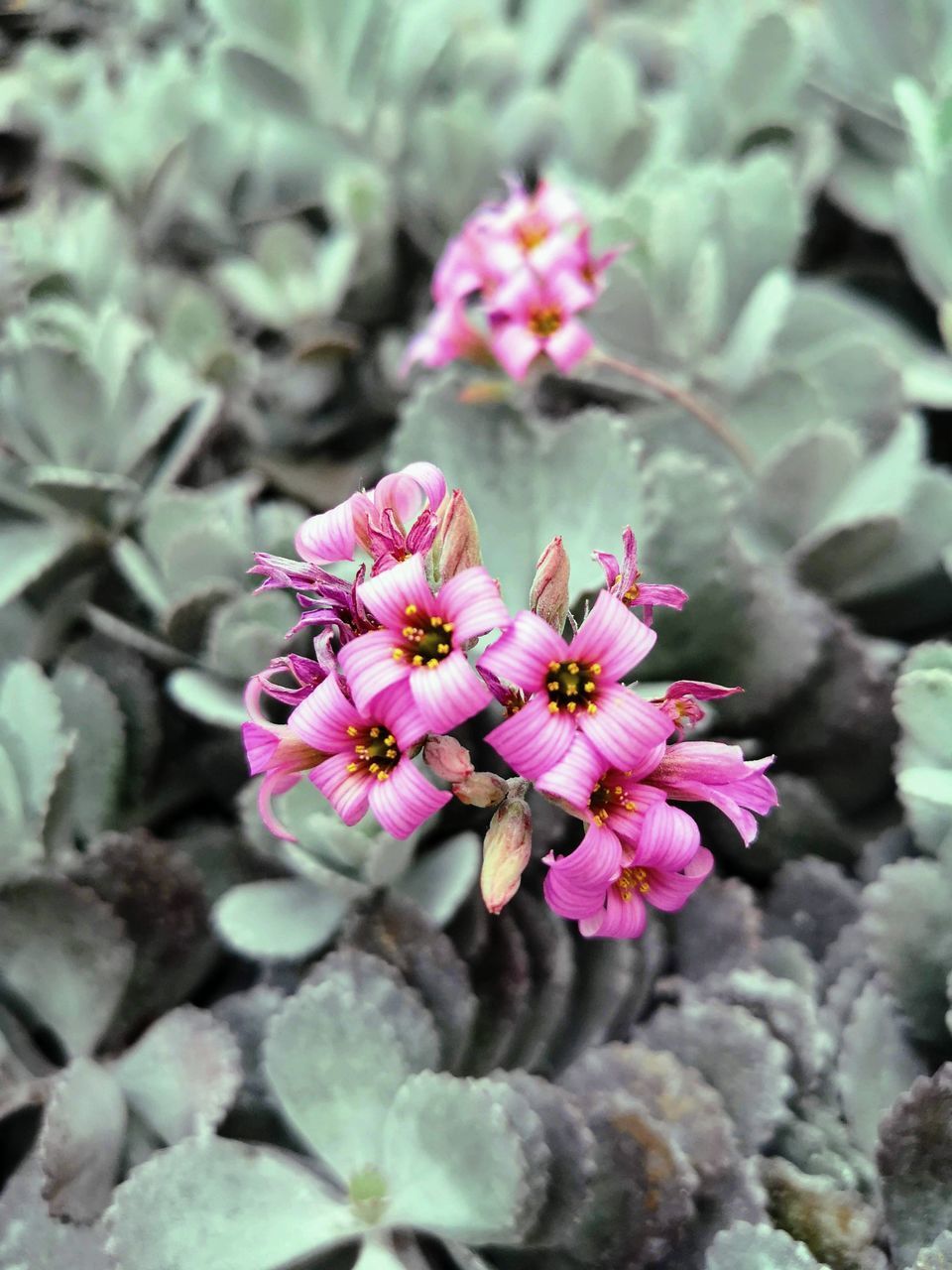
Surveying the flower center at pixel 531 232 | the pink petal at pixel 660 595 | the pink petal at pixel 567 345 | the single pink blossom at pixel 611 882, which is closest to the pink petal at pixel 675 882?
the single pink blossom at pixel 611 882

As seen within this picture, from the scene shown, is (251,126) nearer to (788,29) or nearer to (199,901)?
(788,29)

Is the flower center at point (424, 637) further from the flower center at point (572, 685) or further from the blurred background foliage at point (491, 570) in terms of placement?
the blurred background foliage at point (491, 570)

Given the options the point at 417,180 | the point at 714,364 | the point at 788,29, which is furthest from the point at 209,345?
the point at 788,29

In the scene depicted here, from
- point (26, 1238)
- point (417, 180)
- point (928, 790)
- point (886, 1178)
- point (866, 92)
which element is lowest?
point (26, 1238)

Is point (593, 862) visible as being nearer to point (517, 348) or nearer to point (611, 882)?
point (611, 882)

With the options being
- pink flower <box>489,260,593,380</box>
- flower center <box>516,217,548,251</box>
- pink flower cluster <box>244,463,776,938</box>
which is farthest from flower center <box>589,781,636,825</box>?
flower center <box>516,217,548,251</box>

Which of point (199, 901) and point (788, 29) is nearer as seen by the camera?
point (199, 901)

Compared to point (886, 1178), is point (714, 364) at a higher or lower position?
higher
